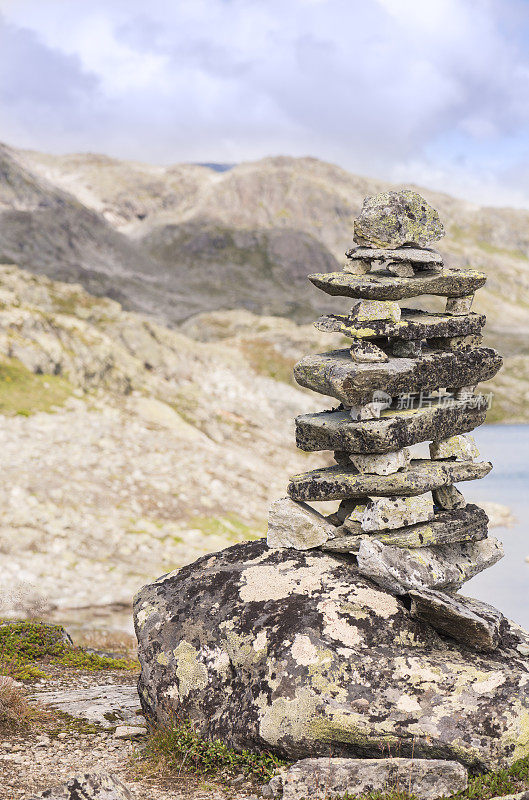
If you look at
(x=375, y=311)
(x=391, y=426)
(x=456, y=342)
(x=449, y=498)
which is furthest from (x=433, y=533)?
(x=375, y=311)

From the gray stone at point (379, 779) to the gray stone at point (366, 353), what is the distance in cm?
535

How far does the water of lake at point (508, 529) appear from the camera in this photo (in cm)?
3784

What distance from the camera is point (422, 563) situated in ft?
35.2

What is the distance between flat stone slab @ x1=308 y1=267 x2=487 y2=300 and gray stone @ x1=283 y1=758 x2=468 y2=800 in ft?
21.0

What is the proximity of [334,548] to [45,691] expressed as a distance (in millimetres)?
6033

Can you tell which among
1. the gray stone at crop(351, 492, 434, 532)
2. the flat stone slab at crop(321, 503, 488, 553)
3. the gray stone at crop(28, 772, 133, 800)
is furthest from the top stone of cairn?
the gray stone at crop(28, 772, 133, 800)

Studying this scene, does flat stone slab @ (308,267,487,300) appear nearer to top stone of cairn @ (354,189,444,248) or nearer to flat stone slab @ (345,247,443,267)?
flat stone slab @ (345,247,443,267)

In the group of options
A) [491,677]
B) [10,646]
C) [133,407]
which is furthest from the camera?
[133,407]

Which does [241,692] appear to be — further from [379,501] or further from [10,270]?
[10,270]

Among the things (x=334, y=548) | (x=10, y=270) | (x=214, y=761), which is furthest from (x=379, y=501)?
(x=10, y=270)

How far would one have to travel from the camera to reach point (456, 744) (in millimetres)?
8461

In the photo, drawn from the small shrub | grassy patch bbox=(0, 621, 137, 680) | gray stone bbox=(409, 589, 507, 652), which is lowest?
grassy patch bbox=(0, 621, 137, 680)

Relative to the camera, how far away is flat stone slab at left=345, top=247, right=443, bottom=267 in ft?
36.3

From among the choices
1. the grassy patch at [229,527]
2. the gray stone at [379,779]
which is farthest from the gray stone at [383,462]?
the grassy patch at [229,527]
